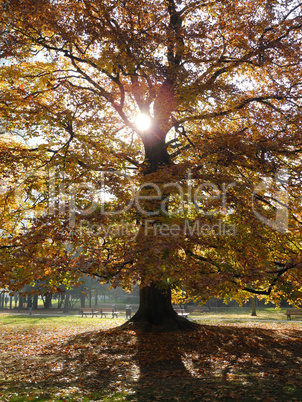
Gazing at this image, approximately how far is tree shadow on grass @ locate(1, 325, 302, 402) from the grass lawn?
0.02 m

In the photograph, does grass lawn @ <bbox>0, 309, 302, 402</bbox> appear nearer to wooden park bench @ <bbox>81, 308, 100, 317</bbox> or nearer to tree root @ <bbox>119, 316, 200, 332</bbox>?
tree root @ <bbox>119, 316, 200, 332</bbox>

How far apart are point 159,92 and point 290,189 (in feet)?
19.1

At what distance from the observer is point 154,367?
898 centimetres

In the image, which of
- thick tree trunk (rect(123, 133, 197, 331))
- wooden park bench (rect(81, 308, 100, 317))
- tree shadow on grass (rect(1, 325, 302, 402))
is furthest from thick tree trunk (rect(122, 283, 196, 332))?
wooden park bench (rect(81, 308, 100, 317))

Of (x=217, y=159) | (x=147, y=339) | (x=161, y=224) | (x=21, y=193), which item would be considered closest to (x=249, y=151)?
(x=217, y=159)

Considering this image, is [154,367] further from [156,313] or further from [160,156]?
[160,156]

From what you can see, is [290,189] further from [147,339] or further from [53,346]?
[53,346]

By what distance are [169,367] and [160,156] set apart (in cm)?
825

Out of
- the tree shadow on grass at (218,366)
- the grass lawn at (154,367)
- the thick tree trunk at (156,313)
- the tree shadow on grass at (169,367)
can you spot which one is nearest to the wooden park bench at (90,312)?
the grass lawn at (154,367)

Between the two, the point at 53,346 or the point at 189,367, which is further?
the point at 53,346

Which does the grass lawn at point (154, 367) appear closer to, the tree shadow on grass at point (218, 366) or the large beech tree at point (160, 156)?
the tree shadow on grass at point (218, 366)

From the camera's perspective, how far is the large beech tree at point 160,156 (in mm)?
10016

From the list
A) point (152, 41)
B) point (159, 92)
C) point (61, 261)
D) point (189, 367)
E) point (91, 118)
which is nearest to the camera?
point (61, 261)

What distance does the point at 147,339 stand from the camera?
476 inches
